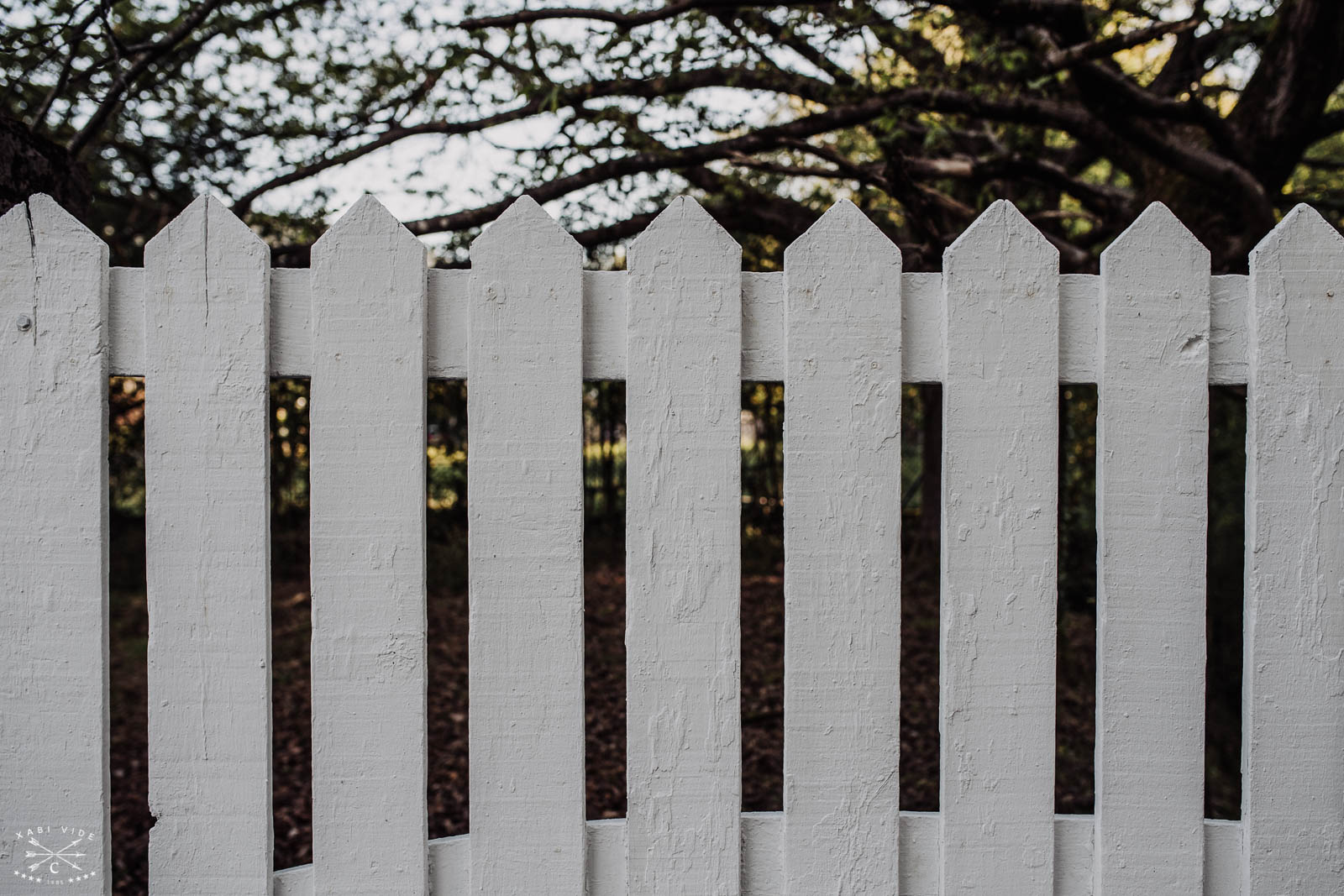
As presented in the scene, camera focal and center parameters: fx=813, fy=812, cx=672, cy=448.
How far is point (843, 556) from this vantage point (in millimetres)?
1237

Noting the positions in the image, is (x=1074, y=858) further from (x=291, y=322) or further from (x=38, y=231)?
(x=38, y=231)

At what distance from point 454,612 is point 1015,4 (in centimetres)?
562

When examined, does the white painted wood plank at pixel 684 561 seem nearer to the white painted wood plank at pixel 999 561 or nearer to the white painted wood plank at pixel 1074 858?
the white painted wood plank at pixel 999 561

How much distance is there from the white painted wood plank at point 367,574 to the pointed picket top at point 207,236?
112 mm

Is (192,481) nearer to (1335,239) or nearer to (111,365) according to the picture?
(111,365)

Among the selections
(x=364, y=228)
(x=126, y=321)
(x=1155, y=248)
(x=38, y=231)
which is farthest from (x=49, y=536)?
(x=1155, y=248)

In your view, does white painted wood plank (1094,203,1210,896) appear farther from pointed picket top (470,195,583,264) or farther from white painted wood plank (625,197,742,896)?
pointed picket top (470,195,583,264)

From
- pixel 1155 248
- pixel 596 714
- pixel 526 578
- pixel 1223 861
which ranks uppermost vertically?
pixel 1155 248

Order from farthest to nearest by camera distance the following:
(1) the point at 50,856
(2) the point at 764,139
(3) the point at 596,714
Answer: (3) the point at 596,714 < (2) the point at 764,139 < (1) the point at 50,856

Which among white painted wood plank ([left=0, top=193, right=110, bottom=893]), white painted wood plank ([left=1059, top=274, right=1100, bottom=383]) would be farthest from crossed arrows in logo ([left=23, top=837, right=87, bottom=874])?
white painted wood plank ([left=1059, top=274, right=1100, bottom=383])

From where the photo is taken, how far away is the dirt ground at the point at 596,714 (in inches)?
127

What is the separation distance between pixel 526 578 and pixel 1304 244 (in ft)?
4.37

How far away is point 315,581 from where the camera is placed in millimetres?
1215

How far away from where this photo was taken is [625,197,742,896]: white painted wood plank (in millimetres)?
1224
